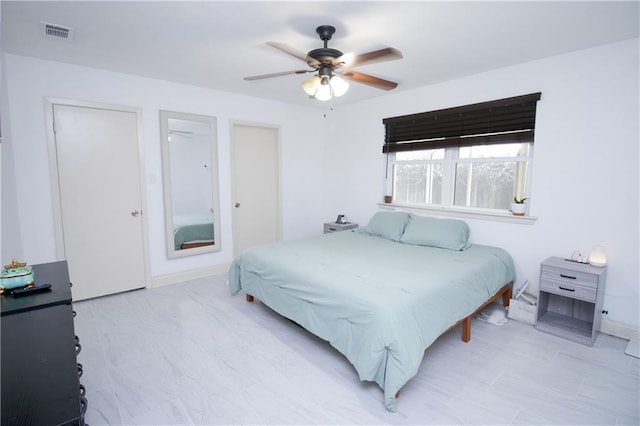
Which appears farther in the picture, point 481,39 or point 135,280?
point 135,280

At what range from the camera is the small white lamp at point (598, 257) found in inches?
105

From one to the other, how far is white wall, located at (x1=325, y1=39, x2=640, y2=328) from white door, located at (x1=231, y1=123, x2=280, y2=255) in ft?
8.41

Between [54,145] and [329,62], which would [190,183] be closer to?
[54,145]

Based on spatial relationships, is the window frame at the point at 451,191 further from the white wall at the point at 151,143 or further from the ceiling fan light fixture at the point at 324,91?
the ceiling fan light fixture at the point at 324,91

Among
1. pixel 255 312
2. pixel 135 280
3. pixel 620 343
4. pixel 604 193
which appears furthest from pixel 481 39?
pixel 135 280

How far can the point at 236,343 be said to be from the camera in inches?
102

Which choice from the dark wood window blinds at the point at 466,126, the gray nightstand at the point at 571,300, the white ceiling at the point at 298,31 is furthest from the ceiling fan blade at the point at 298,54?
the gray nightstand at the point at 571,300

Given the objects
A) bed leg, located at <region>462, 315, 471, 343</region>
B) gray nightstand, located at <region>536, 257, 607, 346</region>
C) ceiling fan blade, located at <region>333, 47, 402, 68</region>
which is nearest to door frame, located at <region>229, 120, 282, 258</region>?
ceiling fan blade, located at <region>333, 47, 402, 68</region>

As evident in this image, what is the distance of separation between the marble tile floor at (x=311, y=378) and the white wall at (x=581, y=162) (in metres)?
0.71

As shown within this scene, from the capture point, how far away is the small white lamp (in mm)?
2658

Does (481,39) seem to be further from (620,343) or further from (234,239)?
(234,239)

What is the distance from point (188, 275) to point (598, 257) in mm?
4188

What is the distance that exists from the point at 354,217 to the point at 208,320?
2624 mm

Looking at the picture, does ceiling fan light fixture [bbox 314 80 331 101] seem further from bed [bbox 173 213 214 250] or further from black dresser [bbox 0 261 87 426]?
bed [bbox 173 213 214 250]
